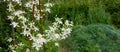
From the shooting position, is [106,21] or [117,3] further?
[117,3]

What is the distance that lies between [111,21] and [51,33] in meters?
3.70

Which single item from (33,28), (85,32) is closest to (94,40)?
(85,32)

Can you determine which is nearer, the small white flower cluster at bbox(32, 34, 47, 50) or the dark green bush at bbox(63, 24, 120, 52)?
the small white flower cluster at bbox(32, 34, 47, 50)

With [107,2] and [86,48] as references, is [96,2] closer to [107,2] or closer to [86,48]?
[107,2]

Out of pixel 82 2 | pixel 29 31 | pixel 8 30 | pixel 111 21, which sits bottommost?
pixel 29 31

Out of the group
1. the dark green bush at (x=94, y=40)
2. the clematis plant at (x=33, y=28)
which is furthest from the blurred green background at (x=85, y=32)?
the clematis plant at (x=33, y=28)

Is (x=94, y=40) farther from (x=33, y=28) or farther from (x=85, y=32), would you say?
(x=33, y=28)

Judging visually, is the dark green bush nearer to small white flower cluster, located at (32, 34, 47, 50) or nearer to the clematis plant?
the clematis plant

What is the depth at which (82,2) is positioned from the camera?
7180 mm

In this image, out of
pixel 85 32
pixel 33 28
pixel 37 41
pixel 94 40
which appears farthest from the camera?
pixel 85 32

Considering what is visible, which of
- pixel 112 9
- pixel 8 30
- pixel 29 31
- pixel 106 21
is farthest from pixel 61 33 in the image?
pixel 112 9

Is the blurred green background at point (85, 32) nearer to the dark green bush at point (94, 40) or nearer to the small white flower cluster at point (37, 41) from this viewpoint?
the dark green bush at point (94, 40)

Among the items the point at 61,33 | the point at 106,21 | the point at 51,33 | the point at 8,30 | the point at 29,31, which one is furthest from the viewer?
the point at 106,21

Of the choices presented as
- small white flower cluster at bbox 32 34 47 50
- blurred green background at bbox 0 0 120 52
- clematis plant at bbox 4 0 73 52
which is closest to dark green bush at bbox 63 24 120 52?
blurred green background at bbox 0 0 120 52
